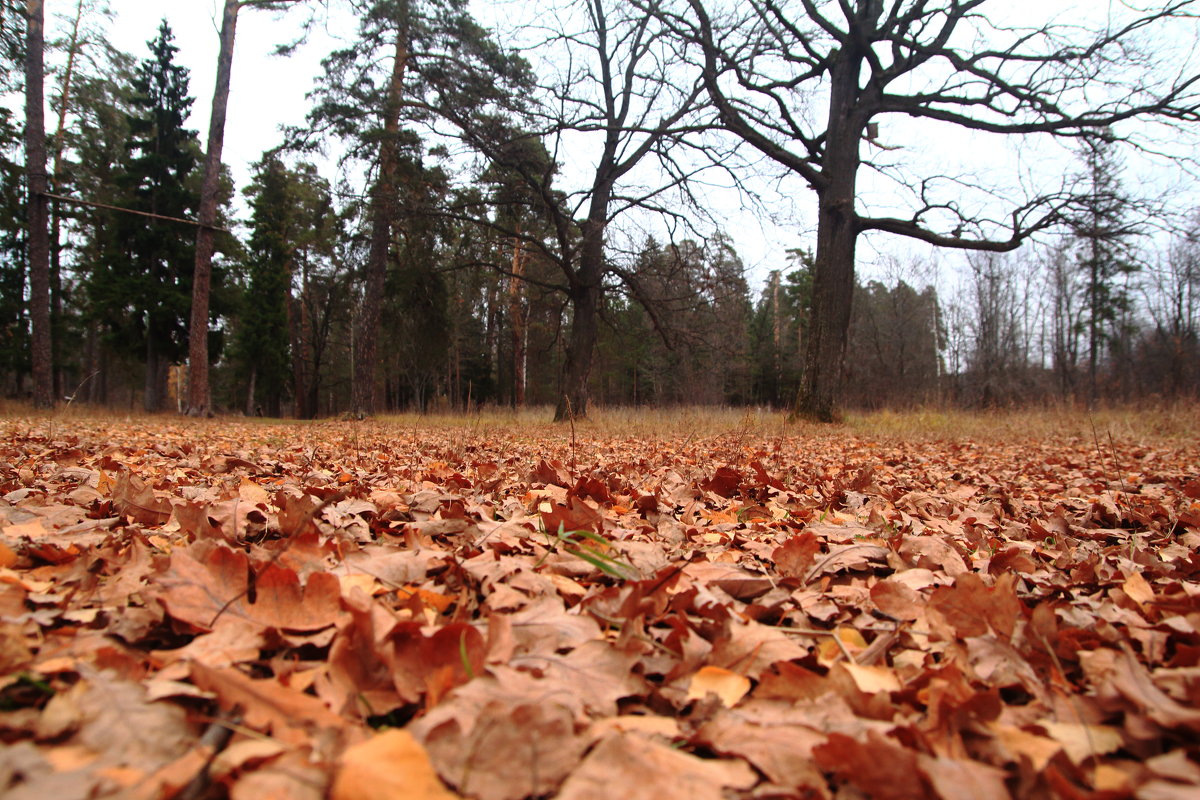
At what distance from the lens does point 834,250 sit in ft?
33.3

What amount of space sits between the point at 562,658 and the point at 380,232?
1468 centimetres

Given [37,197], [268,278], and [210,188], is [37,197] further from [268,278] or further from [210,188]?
[268,278]

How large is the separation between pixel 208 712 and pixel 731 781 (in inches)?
26.7

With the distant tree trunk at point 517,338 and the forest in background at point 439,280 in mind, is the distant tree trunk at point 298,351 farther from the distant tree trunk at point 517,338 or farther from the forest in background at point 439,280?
the distant tree trunk at point 517,338

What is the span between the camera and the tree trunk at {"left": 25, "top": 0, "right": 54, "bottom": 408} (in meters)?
10.5

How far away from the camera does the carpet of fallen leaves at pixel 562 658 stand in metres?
0.66

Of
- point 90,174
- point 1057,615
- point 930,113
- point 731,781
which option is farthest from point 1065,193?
point 90,174

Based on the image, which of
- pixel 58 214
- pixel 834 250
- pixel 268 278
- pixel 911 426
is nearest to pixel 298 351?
pixel 268 278

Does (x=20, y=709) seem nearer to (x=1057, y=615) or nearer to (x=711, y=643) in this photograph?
(x=711, y=643)

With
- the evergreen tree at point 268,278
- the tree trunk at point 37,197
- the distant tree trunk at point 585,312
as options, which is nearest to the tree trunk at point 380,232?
the distant tree trunk at point 585,312

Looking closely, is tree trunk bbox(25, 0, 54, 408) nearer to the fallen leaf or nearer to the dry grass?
the dry grass

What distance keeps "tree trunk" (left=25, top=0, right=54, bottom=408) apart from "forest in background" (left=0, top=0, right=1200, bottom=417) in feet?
1.15

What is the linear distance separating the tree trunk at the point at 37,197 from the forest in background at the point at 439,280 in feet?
1.15

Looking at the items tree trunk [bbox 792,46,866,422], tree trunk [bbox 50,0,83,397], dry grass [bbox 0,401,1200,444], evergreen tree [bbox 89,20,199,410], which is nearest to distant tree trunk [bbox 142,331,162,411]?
evergreen tree [bbox 89,20,199,410]
